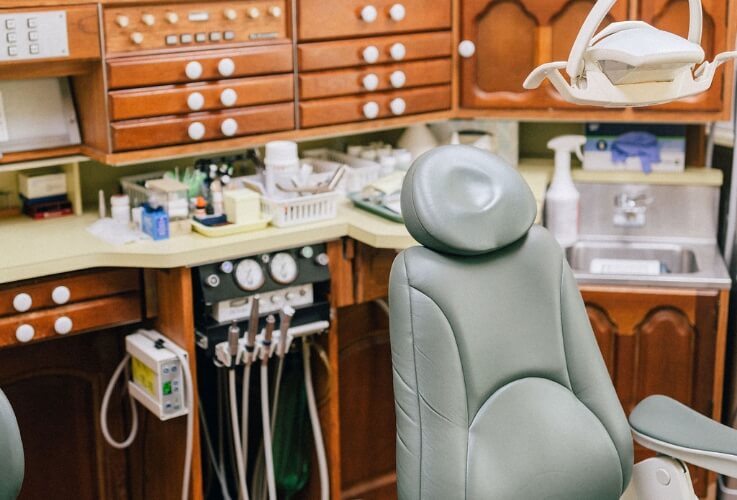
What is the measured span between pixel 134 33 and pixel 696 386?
187 centimetres

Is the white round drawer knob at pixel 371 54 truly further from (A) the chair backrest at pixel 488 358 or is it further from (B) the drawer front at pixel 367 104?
(A) the chair backrest at pixel 488 358

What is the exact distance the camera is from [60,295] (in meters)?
2.52

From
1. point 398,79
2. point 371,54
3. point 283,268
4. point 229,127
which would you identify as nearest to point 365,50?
point 371,54

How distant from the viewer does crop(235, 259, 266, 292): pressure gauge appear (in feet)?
8.74

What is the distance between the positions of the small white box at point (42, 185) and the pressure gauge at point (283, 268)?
64 centimetres

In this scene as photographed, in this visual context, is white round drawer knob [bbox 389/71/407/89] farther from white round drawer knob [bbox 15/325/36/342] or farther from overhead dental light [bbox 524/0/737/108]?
overhead dental light [bbox 524/0/737/108]

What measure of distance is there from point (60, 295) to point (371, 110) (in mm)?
1065

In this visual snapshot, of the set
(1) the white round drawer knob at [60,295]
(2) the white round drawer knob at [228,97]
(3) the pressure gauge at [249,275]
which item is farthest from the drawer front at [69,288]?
(2) the white round drawer knob at [228,97]

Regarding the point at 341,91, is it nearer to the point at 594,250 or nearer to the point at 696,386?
the point at 594,250

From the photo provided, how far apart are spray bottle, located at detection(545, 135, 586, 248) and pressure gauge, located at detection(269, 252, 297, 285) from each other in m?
0.95

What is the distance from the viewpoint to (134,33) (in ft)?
8.57

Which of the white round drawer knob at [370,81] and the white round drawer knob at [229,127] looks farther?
the white round drawer knob at [370,81]

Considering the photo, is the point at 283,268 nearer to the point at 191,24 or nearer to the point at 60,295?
the point at 60,295

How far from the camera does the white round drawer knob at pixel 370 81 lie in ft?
9.98
